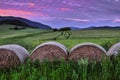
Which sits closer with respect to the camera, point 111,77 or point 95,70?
point 111,77

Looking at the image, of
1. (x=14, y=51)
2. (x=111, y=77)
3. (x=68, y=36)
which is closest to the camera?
(x=111, y=77)

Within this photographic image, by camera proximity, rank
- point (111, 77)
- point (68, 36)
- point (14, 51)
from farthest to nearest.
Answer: point (68, 36)
point (14, 51)
point (111, 77)

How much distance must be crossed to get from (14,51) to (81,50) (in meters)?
2.56

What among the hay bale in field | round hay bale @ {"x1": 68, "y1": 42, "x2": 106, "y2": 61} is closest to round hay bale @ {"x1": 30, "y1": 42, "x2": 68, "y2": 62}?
round hay bale @ {"x1": 68, "y1": 42, "x2": 106, "y2": 61}

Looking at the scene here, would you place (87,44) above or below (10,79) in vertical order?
above

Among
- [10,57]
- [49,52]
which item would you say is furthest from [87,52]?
[10,57]

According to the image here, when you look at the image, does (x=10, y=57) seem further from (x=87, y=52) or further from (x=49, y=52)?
(x=87, y=52)

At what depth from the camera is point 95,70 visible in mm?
9398

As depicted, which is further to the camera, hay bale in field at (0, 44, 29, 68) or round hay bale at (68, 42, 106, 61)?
round hay bale at (68, 42, 106, 61)

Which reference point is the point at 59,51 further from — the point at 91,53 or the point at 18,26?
the point at 18,26

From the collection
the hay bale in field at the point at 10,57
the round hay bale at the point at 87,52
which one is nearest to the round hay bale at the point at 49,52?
the round hay bale at the point at 87,52

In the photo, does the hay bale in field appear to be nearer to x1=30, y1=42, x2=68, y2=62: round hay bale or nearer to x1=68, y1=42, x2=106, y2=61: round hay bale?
x1=30, y1=42, x2=68, y2=62: round hay bale

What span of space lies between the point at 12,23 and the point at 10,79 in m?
34.7

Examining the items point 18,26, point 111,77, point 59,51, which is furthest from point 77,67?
point 18,26
